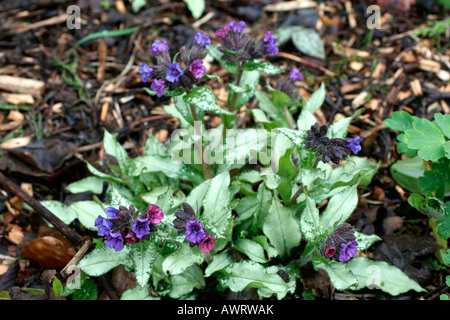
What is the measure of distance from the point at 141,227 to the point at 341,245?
1330mm

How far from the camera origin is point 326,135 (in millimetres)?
3137

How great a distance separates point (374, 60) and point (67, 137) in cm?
365

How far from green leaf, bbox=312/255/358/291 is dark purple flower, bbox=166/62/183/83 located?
1.67 m

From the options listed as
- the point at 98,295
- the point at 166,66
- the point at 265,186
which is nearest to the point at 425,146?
the point at 265,186

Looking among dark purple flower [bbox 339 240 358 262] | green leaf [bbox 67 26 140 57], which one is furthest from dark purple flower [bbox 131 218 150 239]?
green leaf [bbox 67 26 140 57]

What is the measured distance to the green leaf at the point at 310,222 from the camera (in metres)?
3.05

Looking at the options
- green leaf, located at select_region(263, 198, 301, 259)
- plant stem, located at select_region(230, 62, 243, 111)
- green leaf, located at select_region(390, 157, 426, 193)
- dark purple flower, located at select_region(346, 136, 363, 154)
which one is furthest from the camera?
green leaf, located at select_region(390, 157, 426, 193)

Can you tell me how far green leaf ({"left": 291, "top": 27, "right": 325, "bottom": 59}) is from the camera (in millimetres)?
4973

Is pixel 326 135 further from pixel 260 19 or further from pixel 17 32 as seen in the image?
pixel 17 32

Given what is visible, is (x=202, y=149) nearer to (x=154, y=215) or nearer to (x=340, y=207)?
(x=154, y=215)

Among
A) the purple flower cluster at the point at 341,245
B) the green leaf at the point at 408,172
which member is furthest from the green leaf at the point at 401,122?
the purple flower cluster at the point at 341,245

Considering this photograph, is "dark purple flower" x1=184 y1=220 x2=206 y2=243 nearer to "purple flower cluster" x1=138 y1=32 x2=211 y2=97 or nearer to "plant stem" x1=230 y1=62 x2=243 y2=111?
"purple flower cluster" x1=138 y1=32 x2=211 y2=97

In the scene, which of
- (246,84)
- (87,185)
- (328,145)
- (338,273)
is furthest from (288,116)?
(87,185)

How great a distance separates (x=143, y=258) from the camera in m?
2.97
